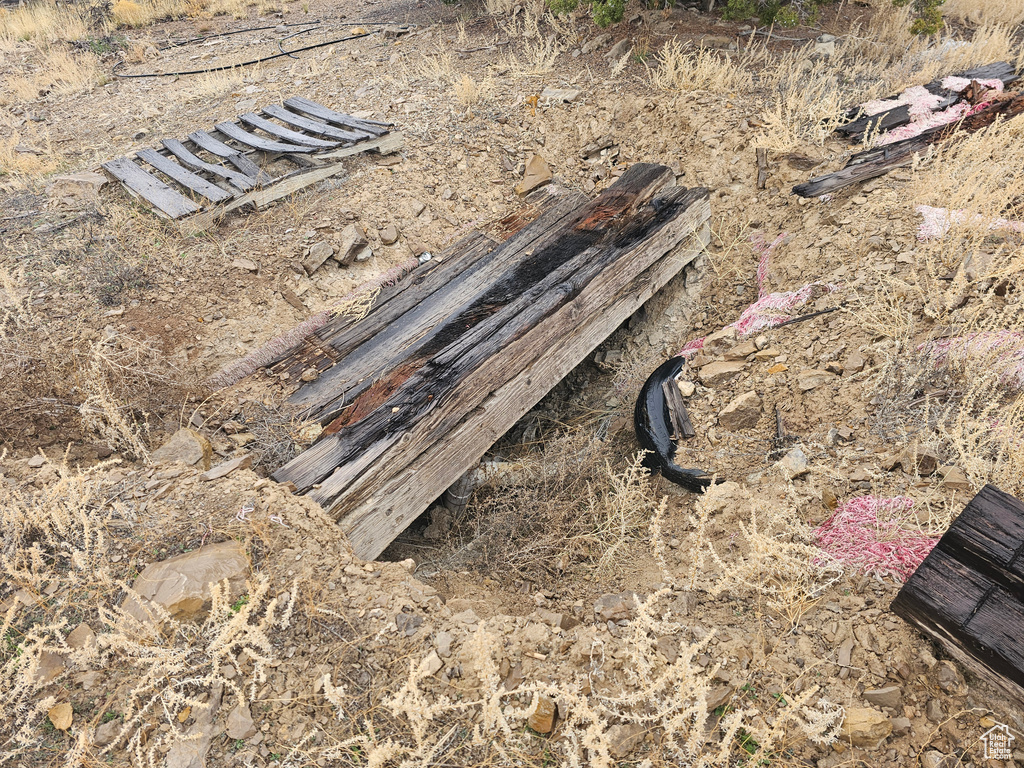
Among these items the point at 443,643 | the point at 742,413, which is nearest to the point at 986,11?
the point at 742,413

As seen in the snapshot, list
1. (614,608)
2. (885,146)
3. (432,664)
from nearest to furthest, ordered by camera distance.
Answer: (432,664) < (614,608) < (885,146)

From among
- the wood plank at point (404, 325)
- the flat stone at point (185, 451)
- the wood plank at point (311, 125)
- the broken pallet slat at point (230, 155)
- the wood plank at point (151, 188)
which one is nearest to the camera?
the flat stone at point (185, 451)

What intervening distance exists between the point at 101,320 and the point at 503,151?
151 inches

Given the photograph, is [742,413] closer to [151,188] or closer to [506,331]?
[506,331]

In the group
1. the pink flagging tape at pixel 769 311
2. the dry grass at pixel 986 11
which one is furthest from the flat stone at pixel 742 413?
the dry grass at pixel 986 11

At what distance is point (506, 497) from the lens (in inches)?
115

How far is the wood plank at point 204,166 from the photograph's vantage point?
15.0 ft

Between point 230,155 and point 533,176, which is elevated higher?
point 230,155

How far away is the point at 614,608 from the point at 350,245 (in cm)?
352

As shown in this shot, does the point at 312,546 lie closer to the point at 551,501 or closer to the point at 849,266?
the point at 551,501

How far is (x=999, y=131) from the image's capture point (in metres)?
3.63

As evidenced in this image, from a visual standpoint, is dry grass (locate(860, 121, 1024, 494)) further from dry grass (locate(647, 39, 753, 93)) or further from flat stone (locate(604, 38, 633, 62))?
flat stone (locate(604, 38, 633, 62))

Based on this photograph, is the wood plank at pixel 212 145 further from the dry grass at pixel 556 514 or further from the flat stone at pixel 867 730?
the flat stone at pixel 867 730

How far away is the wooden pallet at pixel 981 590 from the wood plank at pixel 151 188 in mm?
5000
